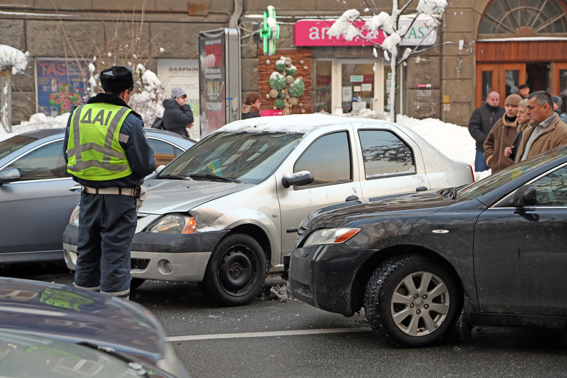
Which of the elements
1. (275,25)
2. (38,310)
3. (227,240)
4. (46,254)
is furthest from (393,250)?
(275,25)

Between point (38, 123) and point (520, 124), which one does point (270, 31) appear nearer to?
point (38, 123)

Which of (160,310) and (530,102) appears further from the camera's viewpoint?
(530,102)

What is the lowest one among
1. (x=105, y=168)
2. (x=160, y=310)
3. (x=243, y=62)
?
→ (x=160, y=310)

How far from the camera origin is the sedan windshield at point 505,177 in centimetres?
490

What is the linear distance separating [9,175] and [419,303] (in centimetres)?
410

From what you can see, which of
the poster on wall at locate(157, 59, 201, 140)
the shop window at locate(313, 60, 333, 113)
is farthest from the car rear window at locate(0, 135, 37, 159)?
the shop window at locate(313, 60, 333, 113)

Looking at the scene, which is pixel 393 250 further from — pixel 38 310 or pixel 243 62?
pixel 243 62

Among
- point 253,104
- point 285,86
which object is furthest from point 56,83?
point 253,104

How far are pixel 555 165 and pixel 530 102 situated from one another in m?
2.35

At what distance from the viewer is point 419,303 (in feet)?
15.7

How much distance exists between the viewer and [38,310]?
264 centimetres

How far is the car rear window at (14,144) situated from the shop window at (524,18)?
50.9 feet

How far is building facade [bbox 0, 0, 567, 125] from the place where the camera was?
1872cm

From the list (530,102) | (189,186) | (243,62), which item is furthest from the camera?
(243,62)
